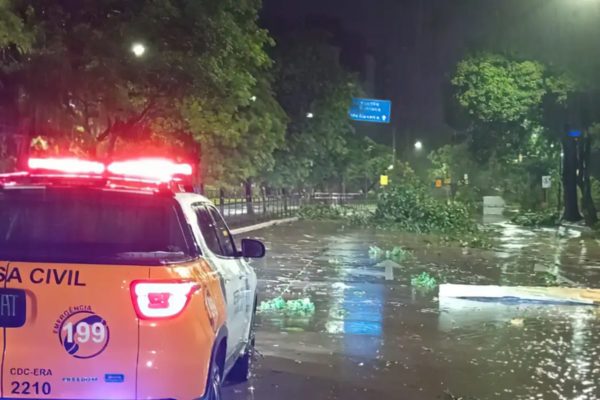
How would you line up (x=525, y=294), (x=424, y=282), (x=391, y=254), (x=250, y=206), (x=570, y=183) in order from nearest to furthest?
(x=525, y=294), (x=424, y=282), (x=391, y=254), (x=570, y=183), (x=250, y=206)

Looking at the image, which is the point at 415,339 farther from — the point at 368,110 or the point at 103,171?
the point at 368,110

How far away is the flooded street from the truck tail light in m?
2.76

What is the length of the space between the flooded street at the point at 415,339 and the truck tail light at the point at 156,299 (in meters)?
2.76

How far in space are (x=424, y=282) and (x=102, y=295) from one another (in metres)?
11.7

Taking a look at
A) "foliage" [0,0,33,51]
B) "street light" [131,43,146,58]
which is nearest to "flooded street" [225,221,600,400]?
"street light" [131,43,146,58]

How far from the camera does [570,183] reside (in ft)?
143

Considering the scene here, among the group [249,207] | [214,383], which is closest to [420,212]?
[249,207]

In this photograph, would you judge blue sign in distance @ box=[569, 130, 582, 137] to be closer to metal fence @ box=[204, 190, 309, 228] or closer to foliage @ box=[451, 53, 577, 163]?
foliage @ box=[451, 53, 577, 163]

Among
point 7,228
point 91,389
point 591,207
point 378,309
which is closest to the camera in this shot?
point 91,389

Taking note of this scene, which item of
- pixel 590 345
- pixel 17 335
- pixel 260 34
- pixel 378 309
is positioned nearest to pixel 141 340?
pixel 17 335

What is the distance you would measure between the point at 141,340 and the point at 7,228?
1.34 meters

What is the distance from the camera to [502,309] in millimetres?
12344

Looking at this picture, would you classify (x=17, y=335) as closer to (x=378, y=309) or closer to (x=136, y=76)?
(x=378, y=309)

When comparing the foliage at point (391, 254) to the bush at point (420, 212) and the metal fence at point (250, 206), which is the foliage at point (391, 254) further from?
the metal fence at point (250, 206)
